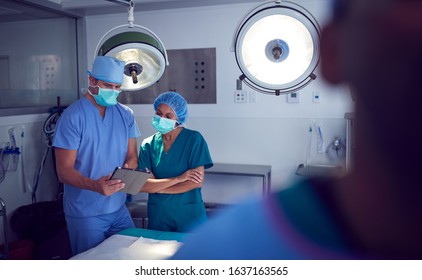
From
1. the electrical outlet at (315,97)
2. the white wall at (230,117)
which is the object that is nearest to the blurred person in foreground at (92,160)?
the white wall at (230,117)

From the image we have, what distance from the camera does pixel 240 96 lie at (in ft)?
9.05

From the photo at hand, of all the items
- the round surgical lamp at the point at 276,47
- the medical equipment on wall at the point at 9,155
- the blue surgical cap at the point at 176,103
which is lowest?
the medical equipment on wall at the point at 9,155

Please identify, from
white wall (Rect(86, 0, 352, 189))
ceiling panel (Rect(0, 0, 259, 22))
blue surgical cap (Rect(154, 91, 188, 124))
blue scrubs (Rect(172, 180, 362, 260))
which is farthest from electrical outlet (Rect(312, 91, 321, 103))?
blue scrubs (Rect(172, 180, 362, 260))

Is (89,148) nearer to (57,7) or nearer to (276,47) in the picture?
(276,47)

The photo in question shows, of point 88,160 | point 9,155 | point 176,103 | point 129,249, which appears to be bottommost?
point 129,249

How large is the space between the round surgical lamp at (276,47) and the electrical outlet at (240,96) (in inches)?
81.4

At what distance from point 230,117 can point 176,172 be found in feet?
4.44

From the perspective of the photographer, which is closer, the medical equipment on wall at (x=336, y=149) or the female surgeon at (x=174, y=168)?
the female surgeon at (x=174, y=168)

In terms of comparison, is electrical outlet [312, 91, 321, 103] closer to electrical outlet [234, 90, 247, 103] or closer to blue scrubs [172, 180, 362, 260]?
electrical outlet [234, 90, 247, 103]

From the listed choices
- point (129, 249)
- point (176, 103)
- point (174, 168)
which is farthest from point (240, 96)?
point (129, 249)

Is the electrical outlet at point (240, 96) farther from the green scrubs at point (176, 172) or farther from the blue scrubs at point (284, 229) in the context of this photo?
the blue scrubs at point (284, 229)

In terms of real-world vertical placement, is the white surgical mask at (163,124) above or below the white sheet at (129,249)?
above

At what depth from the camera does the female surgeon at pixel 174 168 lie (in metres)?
1.46
